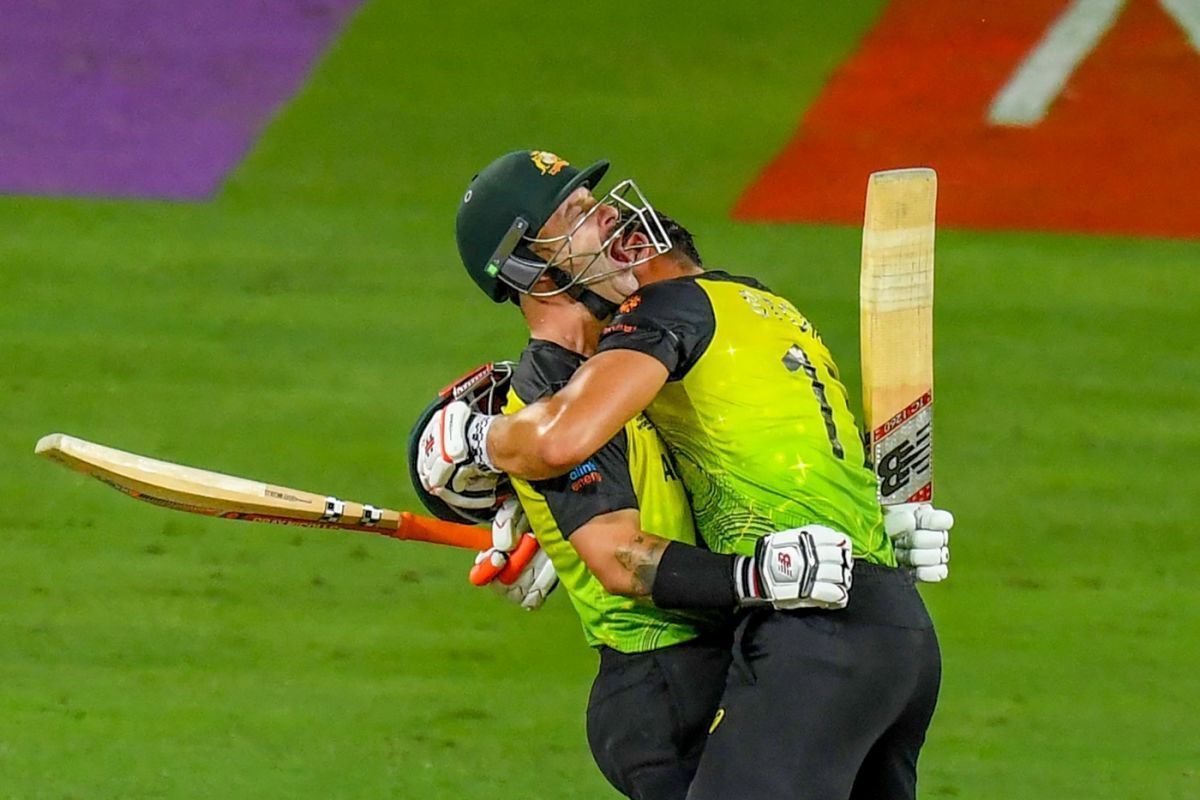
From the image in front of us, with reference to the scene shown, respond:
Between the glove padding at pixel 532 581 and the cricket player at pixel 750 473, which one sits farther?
the glove padding at pixel 532 581

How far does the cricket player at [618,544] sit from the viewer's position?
171 inches

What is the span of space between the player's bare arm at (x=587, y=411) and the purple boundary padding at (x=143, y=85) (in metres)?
7.43

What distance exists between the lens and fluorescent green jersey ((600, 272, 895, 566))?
434cm

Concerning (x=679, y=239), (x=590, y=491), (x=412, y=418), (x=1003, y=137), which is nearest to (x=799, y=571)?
(x=590, y=491)

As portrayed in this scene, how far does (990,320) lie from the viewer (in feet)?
32.3

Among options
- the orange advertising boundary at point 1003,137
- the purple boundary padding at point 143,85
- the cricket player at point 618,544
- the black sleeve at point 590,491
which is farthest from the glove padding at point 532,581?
the purple boundary padding at point 143,85

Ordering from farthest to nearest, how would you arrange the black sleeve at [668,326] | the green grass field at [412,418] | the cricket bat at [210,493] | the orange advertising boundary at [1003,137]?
the orange advertising boundary at [1003,137], the green grass field at [412,418], the cricket bat at [210,493], the black sleeve at [668,326]

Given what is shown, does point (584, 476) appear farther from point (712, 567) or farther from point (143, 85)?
point (143, 85)

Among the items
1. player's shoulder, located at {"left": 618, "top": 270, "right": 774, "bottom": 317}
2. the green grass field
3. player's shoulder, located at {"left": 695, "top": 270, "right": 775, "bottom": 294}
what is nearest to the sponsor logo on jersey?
player's shoulder, located at {"left": 618, "top": 270, "right": 774, "bottom": 317}

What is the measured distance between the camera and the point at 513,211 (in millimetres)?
4641

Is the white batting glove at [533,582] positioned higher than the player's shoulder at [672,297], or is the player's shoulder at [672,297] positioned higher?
the player's shoulder at [672,297]

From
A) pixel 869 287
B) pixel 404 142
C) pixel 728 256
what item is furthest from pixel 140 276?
pixel 869 287

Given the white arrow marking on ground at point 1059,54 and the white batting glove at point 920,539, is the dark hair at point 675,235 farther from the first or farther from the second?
the white arrow marking on ground at point 1059,54

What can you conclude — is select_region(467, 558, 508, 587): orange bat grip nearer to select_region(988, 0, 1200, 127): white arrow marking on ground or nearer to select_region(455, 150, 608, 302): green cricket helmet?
select_region(455, 150, 608, 302): green cricket helmet
